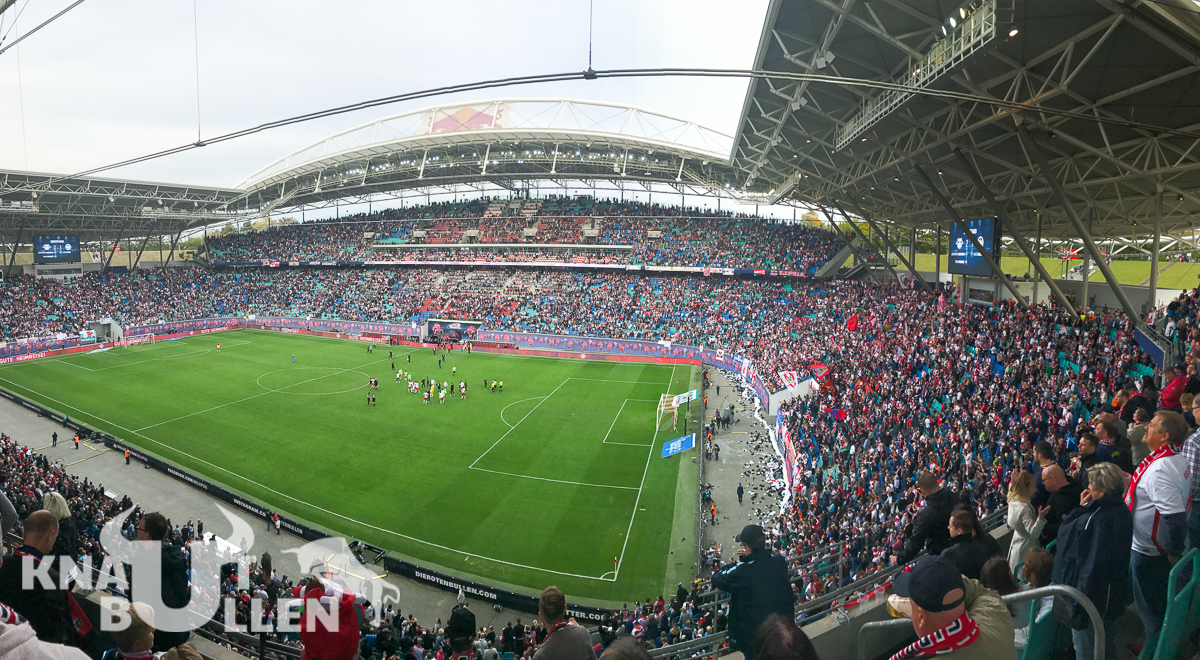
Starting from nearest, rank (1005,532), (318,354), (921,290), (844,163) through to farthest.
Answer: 1. (1005,532)
2. (844,163)
3. (921,290)
4. (318,354)

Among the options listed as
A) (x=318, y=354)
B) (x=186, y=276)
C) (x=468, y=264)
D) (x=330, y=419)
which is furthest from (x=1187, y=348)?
(x=186, y=276)

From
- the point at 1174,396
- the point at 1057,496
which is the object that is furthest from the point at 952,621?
the point at 1174,396

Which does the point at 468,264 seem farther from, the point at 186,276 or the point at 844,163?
the point at 844,163

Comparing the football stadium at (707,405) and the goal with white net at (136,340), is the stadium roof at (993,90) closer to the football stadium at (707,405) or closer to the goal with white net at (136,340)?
the football stadium at (707,405)

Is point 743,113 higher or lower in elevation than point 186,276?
higher

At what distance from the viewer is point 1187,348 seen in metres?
12.8

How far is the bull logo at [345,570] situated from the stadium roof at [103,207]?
4095cm

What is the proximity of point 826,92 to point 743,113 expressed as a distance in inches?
215

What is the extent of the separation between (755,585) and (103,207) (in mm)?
64842

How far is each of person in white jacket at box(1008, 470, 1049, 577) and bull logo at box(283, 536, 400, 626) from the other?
12635 millimetres

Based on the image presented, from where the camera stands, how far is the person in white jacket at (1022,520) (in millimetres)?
4797

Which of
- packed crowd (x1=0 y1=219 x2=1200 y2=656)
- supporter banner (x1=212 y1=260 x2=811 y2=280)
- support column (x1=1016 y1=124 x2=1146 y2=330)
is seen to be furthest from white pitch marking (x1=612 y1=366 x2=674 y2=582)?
supporter banner (x1=212 y1=260 x2=811 y2=280)

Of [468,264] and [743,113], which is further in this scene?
[468,264]

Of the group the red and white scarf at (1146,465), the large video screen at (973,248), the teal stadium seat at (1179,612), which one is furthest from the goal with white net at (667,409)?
the teal stadium seat at (1179,612)
